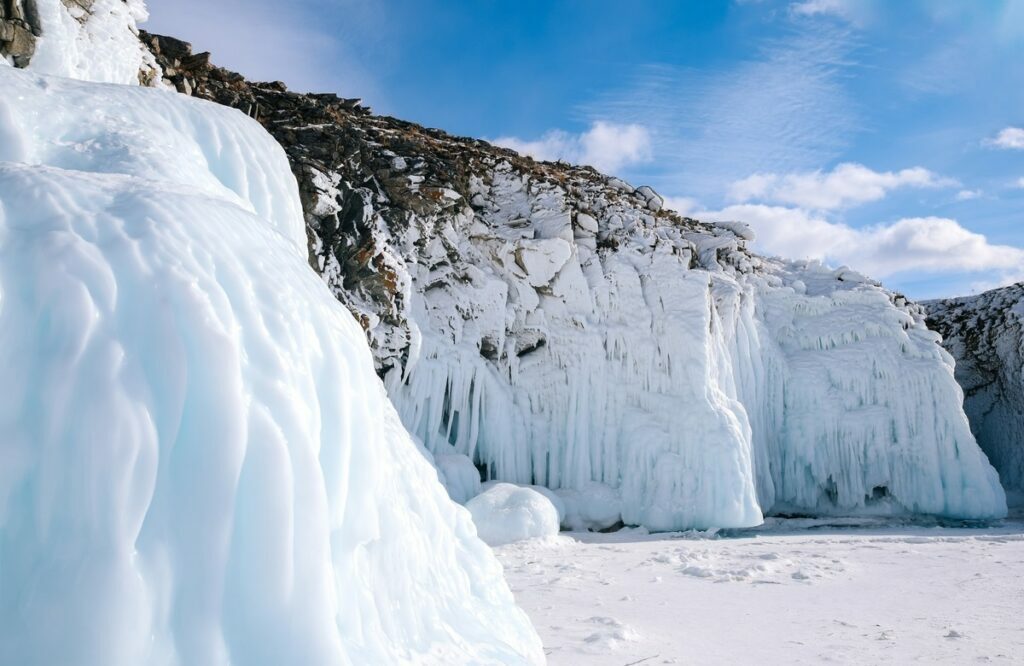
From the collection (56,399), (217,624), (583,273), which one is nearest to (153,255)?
(56,399)

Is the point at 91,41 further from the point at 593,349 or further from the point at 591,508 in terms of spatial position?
the point at 591,508

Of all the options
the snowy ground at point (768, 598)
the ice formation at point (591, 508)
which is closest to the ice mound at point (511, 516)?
the snowy ground at point (768, 598)

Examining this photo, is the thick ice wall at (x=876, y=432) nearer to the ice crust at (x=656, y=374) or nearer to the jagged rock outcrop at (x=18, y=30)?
the ice crust at (x=656, y=374)

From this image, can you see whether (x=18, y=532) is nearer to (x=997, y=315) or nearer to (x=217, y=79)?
(x=217, y=79)

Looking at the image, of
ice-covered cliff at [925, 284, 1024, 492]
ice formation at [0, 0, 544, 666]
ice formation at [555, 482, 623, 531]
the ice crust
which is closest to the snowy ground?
ice formation at [555, 482, 623, 531]

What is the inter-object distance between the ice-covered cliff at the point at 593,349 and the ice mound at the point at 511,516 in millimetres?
1171

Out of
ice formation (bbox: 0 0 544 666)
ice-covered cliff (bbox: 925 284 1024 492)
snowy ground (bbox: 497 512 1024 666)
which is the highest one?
ice-covered cliff (bbox: 925 284 1024 492)

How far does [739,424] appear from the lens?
1480cm

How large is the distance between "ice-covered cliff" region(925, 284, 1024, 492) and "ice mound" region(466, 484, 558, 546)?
17.9 meters

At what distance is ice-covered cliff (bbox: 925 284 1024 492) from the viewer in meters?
21.8

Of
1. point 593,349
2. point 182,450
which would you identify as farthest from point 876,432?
point 182,450

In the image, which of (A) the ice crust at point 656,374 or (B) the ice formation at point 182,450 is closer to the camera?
(B) the ice formation at point 182,450

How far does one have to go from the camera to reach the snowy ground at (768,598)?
5.84 meters

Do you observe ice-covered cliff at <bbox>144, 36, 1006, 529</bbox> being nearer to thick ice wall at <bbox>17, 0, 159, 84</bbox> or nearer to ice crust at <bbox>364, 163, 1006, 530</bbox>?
ice crust at <bbox>364, 163, 1006, 530</bbox>
